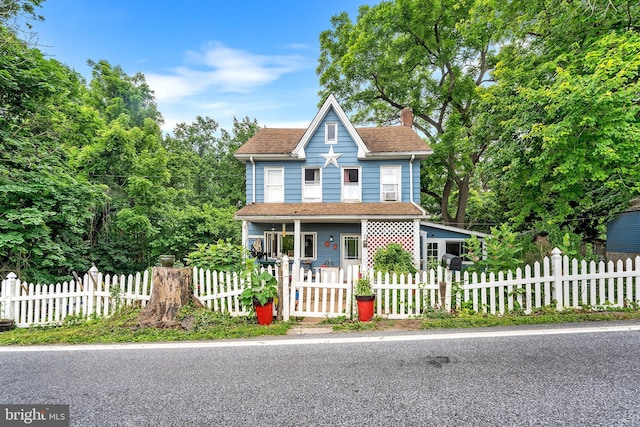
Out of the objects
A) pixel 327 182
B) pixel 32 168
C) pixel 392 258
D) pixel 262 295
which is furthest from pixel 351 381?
pixel 32 168

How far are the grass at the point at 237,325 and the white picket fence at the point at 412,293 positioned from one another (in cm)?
18

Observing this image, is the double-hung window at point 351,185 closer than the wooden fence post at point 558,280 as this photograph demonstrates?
No

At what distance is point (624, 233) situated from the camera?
1251 centimetres

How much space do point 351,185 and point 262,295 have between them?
26.8ft

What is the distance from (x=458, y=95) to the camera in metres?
16.8

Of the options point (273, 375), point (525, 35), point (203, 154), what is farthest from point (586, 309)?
point (203, 154)

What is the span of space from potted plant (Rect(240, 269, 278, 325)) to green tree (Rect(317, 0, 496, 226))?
42.0 feet

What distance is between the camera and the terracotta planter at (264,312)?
5449 mm

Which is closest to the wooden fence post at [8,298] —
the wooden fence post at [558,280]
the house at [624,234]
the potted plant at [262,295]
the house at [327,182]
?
the potted plant at [262,295]

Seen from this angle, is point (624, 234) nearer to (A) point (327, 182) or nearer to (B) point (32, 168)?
(A) point (327, 182)

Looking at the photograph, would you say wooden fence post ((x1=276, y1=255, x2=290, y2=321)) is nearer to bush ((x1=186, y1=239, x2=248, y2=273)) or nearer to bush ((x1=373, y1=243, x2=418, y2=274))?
bush ((x1=186, y1=239, x2=248, y2=273))

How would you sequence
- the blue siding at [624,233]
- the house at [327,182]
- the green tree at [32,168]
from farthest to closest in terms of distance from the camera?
1. the house at [327,182]
2. the blue siding at [624,233]
3. the green tree at [32,168]

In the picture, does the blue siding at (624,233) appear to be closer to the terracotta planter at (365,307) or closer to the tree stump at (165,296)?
the terracotta planter at (365,307)

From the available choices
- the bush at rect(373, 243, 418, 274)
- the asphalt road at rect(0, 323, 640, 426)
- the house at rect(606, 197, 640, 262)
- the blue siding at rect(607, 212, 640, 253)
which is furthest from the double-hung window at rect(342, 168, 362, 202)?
the blue siding at rect(607, 212, 640, 253)
